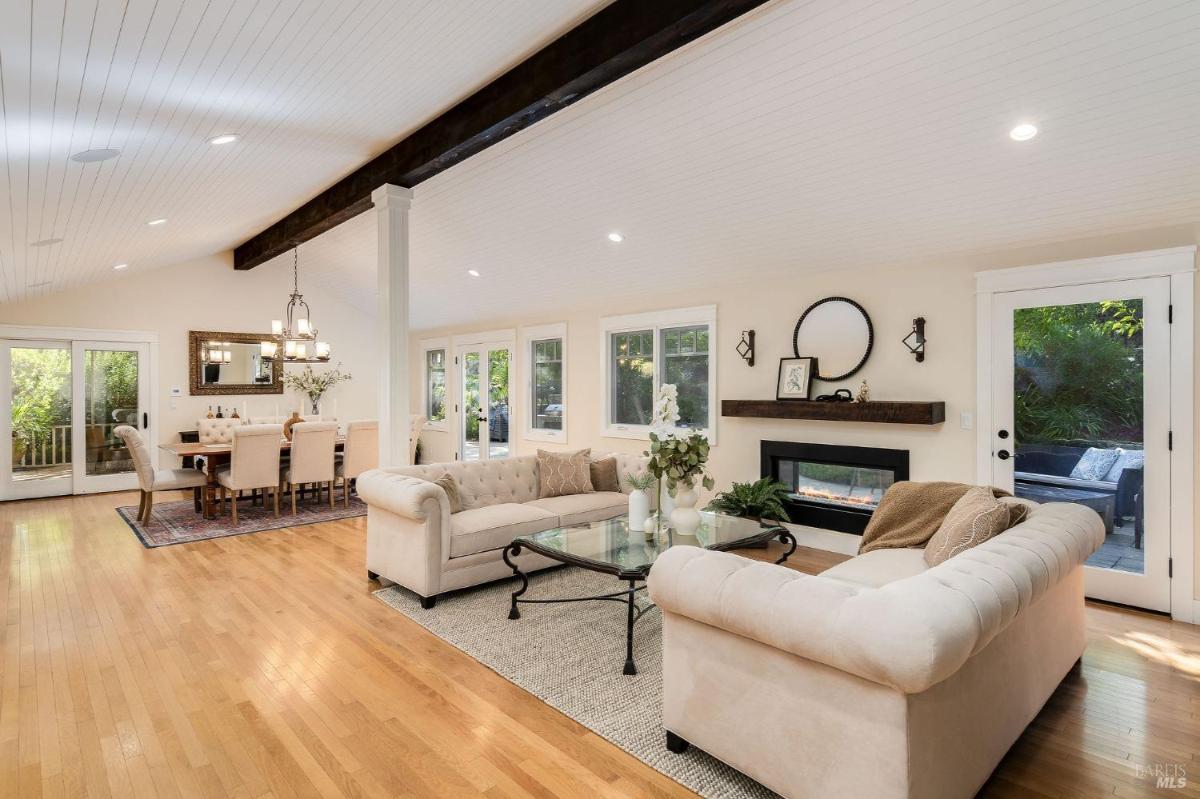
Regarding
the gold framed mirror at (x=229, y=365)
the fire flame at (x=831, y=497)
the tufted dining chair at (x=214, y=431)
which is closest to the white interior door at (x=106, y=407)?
the gold framed mirror at (x=229, y=365)

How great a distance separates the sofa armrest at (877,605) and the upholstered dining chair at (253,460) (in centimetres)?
505

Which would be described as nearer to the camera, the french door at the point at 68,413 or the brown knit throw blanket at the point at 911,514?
the brown knit throw blanket at the point at 911,514

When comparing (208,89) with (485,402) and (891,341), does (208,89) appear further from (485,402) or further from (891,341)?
(485,402)

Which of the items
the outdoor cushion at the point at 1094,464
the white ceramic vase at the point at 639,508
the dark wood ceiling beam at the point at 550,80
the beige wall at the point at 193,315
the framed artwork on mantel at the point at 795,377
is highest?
the dark wood ceiling beam at the point at 550,80

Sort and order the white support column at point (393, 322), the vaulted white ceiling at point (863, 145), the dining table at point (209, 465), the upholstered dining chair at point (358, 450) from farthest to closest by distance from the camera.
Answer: the upholstered dining chair at point (358, 450) → the dining table at point (209, 465) → the white support column at point (393, 322) → the vaulted white ceiling at point (863, 145)

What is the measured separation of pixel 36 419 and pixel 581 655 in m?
7.65

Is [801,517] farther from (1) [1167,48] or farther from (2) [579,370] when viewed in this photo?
(1) [1167,48]

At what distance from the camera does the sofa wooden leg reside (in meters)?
2.23

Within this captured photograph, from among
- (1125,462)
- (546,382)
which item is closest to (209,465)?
(546,382)

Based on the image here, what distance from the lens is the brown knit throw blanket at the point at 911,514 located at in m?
3.28

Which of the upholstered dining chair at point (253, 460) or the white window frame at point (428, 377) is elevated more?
the white window frame at point (428, 377)

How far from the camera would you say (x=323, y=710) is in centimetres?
255

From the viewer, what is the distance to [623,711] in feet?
8.29

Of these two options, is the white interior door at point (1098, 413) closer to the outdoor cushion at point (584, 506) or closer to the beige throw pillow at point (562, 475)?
the outdoor cushion at point (584, 506)
